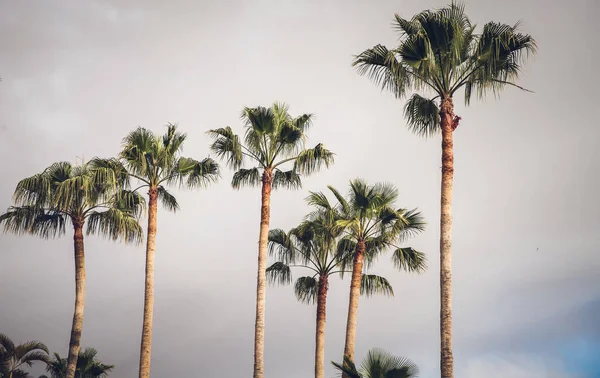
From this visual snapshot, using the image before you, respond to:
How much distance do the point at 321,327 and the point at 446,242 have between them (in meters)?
14.3

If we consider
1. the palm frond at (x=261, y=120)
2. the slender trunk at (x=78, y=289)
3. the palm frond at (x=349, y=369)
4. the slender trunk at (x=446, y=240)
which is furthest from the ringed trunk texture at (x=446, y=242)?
the slender trunk at (x=78, y=289)

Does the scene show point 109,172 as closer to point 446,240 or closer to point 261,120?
point 261,120

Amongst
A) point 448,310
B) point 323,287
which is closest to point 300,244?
point 323,287

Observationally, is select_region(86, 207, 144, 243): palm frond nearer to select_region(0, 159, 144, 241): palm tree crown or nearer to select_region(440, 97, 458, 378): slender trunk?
select_region(0, 159, 144, 241): palm tree crown

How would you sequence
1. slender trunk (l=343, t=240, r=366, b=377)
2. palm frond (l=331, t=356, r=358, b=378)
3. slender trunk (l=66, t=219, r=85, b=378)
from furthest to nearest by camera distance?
1. slender trunk (l=343, t=240, r=366, b=377)
2. slender trunk (l=66, t=219, r=85, b=378)
3. palm frond (l=331, t=356, r=358, b=378)

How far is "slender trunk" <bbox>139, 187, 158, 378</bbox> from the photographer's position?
30.5 meters

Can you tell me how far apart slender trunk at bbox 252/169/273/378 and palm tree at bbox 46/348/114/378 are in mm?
12273

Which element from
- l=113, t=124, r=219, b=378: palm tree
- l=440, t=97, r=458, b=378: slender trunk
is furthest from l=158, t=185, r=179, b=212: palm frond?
l=440, t=97, r=458, b=378: slender trunk

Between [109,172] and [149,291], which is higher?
[109,172]

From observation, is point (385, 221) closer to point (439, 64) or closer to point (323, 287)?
point (323, 287)

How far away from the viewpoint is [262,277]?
3098 centimetres

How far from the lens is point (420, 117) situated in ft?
81.8

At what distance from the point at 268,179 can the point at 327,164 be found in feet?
9.11

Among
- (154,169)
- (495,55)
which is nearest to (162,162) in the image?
(154,169)
